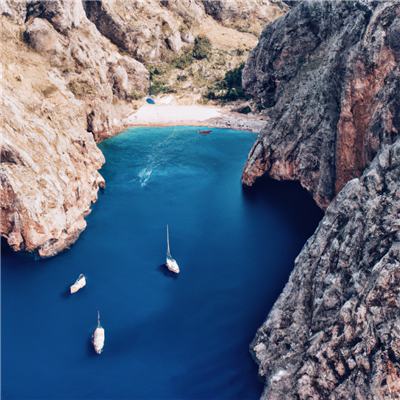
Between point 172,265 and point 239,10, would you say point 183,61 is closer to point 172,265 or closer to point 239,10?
point 239,10

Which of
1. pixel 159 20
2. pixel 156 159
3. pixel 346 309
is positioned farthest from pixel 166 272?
pixel 159 20

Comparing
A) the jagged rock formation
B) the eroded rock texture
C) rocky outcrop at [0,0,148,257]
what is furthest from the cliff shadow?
the jagged rock formation

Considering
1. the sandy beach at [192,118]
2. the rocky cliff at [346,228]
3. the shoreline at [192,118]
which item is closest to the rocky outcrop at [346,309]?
the rocky cliff at [346,228]

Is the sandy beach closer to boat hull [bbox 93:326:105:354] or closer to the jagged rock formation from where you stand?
the jagged rock formation

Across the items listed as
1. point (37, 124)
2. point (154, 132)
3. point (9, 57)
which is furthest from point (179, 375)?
point (154, 132)

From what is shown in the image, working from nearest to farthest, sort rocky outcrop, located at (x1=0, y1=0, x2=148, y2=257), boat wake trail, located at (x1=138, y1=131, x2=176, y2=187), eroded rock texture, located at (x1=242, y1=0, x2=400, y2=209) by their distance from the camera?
eroded rock texture, located at (x1=242, y1=0, x2=400, y2=209), rocky outcrop, located at (x1=0, y1=0, x2=148, y2=257), boat wake trail, located at (x1=138, y1=131, x2=176, y2=187)
